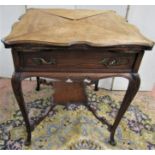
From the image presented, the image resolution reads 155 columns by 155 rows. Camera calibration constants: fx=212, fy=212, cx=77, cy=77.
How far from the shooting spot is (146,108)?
1.57 m

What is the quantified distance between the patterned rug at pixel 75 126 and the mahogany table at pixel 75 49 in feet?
1.15

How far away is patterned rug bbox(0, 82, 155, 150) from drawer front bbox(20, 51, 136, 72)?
0.54 m

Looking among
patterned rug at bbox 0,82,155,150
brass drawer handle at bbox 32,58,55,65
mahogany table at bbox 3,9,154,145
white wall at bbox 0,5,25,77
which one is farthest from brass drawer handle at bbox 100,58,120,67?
white wall at bbox 0,5,25,77

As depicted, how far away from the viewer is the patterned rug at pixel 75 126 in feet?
4.11

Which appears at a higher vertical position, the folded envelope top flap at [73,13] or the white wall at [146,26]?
the folded envelope top flap at [73,13]

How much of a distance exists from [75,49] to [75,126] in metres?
0.67

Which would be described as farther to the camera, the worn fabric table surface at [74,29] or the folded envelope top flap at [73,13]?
the folded envelope top flap at [73,13]

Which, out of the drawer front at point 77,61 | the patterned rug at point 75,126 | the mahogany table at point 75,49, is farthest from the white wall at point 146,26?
the drawer front at point 77,61

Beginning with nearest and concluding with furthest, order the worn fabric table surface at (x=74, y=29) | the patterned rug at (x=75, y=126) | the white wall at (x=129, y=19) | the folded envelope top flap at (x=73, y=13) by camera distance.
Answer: the worn fabric table surface at (x=74, y=29) → the folded envelope top flap at (x=73, y=13) → the patterned rug at (x=75, y=126) → the white wall at (x=129, y=19)

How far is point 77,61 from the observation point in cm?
89

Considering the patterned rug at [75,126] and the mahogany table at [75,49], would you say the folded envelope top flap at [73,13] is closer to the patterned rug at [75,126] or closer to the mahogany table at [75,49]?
the mahogany table at [75,49]

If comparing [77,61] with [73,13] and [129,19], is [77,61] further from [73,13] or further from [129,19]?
[129,19]

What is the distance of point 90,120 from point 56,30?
0.72 meters

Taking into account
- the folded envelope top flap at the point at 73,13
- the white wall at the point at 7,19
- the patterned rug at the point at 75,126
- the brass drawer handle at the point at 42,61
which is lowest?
the patterned rug at the point at 75,126
